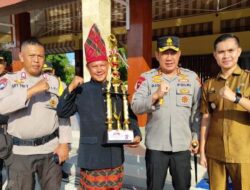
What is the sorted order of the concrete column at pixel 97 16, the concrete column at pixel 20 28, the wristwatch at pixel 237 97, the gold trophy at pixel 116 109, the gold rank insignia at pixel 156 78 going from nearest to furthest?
the wristwatch at pixel 237 97 → the gold trophy at pixel 116 109 → the gold rank insignia at pixel 156 78 → the concrete column at pixel 97 16 → the concrete column at pixel 20 28

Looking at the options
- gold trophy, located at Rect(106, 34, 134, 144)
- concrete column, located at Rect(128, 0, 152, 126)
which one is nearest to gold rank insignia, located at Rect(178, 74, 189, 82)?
gold trophy, located at Rect(106, 34, 134, 144)

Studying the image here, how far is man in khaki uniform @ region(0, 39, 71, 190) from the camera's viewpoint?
2.32m

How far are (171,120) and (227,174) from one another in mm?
599

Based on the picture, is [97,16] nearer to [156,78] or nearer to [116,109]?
[156,78]

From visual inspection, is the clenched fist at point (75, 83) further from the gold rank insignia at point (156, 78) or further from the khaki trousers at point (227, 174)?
the khaki trousers at point (227, 174)

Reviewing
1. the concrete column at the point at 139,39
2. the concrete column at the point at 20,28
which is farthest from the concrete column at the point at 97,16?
the concrete column at the point at 20,28

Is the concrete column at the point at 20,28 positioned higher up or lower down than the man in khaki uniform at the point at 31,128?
higher up

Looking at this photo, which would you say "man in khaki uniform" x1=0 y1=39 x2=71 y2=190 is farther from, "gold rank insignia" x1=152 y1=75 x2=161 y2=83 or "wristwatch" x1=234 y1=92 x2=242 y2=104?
"wristwatch" x1=234 y1=92 x2=242 y2=104

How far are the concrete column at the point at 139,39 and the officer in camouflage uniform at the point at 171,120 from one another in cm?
389

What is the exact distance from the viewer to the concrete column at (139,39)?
250 inches

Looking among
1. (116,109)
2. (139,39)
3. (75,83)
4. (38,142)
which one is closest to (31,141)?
(38,142)

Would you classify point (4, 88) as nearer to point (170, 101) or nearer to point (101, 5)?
point (170, 101)

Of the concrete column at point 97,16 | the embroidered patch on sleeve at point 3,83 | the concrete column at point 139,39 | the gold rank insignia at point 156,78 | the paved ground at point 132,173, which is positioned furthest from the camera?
the concrete column at point 139,39

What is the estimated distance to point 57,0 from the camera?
6613mm
